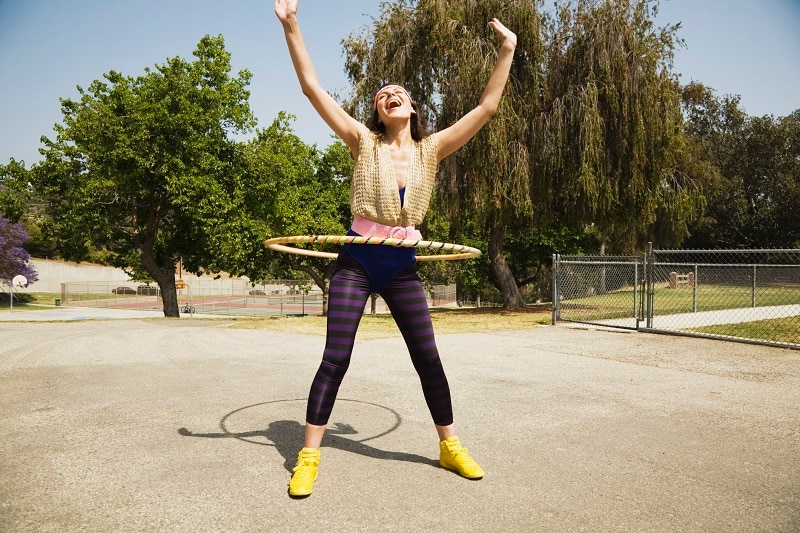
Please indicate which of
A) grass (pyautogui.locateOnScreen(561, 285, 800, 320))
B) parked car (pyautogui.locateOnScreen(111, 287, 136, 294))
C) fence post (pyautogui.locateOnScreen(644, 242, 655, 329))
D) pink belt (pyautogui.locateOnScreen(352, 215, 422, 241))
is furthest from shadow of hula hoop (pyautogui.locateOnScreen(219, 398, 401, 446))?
parked car (pyautogui.locateOnScreen(111, 287, 136, 294))

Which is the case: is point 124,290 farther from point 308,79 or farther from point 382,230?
point 382,230

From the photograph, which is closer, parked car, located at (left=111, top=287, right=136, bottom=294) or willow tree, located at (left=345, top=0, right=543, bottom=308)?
willow tree, located at (left=345, top=0, right=543, bottom=308)

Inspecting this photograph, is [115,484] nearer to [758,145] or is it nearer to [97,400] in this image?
[97,400]

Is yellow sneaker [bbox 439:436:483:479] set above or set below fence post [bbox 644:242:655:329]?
below

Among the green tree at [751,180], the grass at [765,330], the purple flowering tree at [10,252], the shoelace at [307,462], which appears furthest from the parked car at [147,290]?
the shoelace at [307,462]

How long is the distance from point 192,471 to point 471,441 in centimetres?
184

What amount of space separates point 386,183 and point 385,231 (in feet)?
0.96

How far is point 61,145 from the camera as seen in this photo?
21141mm

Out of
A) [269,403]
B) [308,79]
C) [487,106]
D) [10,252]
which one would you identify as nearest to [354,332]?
[308,79]

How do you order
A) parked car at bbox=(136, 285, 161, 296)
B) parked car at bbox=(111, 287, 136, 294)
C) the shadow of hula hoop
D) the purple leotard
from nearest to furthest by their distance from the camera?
the purple leotard → the shadow of hula hoop → parked car at bbox=(136, 285, 161, 296) → parked car at bbox=(111, 287, 136, 294)

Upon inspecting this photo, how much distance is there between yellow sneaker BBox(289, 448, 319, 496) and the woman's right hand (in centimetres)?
251

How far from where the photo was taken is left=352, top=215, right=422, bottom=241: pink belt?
3.49 metres

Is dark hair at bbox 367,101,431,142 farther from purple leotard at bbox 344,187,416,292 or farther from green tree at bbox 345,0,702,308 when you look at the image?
green tree at bbox 345,0,702,308

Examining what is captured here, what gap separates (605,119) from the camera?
17.0 m
